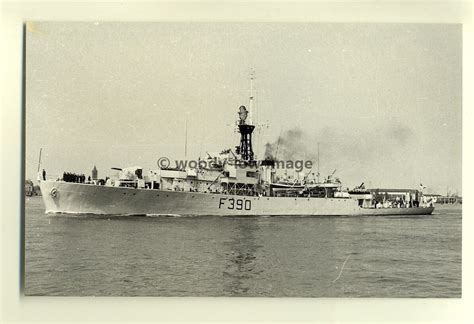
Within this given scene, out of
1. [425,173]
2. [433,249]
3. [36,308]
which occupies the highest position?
[425,173]

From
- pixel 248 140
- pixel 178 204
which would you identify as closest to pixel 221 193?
pixel 178 204

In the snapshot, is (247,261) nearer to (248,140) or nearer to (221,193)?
(221,193)

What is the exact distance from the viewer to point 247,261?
2822 millimetres

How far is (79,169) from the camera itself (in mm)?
2807

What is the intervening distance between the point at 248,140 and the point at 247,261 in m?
0.61

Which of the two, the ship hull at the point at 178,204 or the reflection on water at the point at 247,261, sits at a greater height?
the ship hull at the point at 178,204

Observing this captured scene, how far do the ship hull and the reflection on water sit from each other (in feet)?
0.26

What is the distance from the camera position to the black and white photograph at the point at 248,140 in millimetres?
2777

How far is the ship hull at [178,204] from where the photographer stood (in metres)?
2.82

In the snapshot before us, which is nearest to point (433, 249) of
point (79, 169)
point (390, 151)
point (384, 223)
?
point (384, 223)

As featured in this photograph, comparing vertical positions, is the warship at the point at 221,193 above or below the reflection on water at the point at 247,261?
above

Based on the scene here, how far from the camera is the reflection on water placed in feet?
9.07
